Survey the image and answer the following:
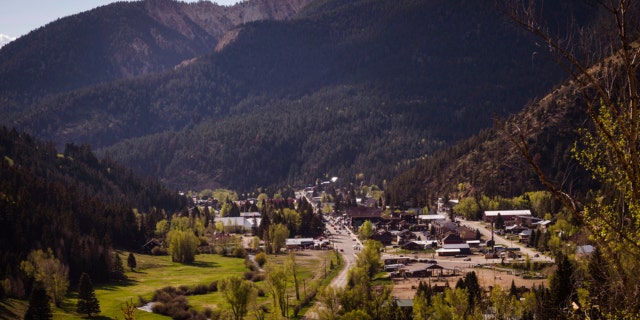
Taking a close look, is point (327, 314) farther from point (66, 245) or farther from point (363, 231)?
point (363, 231)

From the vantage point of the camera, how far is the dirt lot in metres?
96.1

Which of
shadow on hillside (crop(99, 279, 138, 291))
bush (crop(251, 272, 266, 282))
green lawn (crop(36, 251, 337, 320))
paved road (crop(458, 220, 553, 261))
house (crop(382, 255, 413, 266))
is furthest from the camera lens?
house (crop(382, 255, 413, 266))

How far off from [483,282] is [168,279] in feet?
163

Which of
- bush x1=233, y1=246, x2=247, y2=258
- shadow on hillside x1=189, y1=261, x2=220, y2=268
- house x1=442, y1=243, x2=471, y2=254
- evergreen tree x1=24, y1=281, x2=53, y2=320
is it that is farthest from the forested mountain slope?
house x1=442, y1=243, x2=471, y2=254

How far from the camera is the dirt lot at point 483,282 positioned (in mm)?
96125

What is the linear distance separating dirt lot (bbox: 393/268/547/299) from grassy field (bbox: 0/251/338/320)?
40.0 ft

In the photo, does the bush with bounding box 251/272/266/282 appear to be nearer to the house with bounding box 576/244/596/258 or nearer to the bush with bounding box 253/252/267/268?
the bush with bounding box 253/252/267/268

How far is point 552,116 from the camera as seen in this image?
636 feet

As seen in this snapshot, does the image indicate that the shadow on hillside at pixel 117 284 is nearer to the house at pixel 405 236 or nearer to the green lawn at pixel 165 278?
the green lawn at pixel 165 278

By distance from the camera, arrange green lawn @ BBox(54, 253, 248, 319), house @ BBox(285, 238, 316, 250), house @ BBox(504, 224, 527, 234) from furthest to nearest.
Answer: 1. house @ BBox(285, 238, 316, 250)
2. house @ BBox(504, 224, 527, 234)
3. green lawn @ BBox(54, 253, 248, 319)

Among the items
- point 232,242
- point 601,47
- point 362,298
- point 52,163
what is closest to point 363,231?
point 232,242

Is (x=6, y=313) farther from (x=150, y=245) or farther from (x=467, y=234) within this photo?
(x=467, y=234)

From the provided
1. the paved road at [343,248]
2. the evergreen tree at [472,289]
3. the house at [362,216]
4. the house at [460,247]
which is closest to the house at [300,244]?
the paved road at [343,248]

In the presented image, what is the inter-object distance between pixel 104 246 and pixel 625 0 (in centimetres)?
11855
